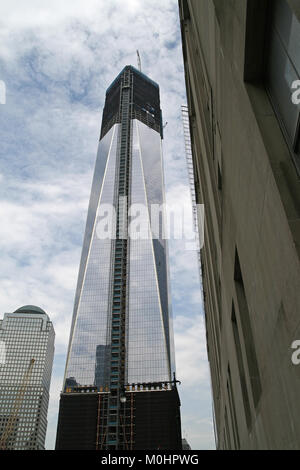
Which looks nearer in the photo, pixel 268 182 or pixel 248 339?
pixel 268 182

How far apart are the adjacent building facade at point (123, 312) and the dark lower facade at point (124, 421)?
26cm

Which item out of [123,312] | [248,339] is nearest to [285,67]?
[248,339]

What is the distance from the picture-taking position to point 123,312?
123 metres

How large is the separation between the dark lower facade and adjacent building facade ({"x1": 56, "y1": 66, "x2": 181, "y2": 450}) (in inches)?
10.1

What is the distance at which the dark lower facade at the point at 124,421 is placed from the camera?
311 feet

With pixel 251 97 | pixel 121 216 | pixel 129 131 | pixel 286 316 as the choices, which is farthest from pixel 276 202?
pixel 129 131

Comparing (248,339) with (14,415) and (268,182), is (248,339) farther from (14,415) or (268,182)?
(14,415)

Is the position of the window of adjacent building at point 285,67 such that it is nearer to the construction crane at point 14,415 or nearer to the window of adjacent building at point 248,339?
the window of adjacent building at point 248,339

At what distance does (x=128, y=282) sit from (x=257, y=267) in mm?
121934

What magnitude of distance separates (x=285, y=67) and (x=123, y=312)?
120916 millimetres

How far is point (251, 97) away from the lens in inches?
267

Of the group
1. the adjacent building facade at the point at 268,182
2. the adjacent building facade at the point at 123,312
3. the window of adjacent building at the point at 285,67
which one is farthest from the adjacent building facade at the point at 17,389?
the window of adjacent building at the point at 285,67

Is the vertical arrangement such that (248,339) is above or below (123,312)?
below

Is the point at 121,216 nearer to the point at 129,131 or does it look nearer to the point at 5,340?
the point at 129,131
